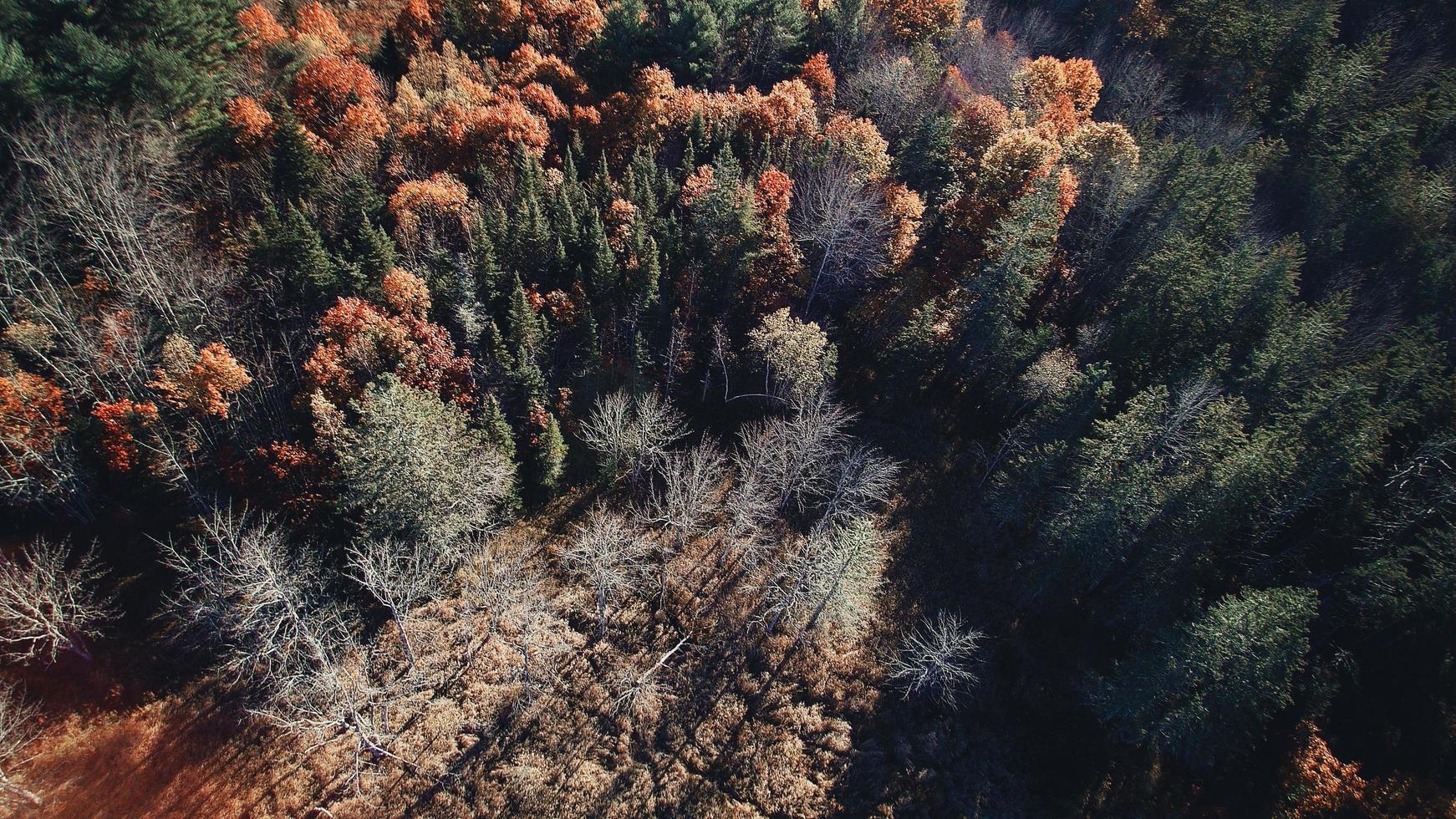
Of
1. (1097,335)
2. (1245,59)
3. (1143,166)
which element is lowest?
(1097,335)

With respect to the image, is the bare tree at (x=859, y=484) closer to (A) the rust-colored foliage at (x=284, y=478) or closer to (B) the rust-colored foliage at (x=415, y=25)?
(A) the rust-colored foliage at (x=284, y=478)

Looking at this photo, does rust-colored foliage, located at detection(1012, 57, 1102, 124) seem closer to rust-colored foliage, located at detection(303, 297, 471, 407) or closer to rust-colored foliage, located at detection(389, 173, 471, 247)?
rust-colored foliage, located at detection(389, 173, 471, 247)

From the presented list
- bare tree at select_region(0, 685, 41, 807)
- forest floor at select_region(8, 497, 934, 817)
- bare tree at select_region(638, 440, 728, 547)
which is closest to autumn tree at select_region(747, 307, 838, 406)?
bare tree at select_region(638, 440, 728, 547)

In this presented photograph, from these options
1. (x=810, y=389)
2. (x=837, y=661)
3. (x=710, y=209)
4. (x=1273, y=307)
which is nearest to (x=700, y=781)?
(x=837, y=661)

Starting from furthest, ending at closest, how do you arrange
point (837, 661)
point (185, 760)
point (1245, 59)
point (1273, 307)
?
point (1245, 59) < point (1273, 307) < point (837, 661) < point (185, 760)

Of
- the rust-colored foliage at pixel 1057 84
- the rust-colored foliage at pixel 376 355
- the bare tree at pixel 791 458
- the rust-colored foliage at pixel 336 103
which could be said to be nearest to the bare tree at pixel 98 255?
the rust-colored foliage at pixel 376 355

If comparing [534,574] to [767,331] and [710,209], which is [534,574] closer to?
[767,331]
